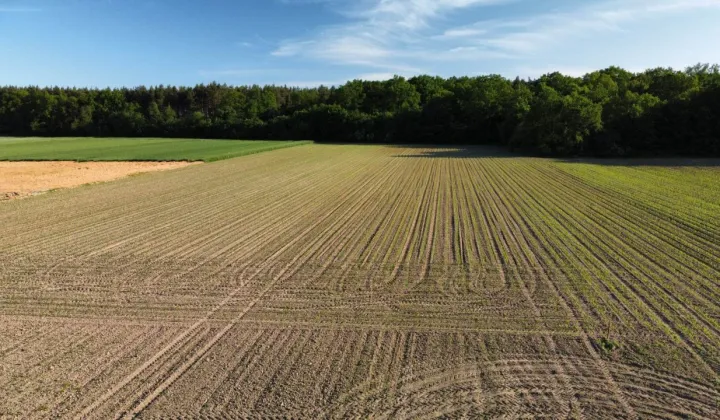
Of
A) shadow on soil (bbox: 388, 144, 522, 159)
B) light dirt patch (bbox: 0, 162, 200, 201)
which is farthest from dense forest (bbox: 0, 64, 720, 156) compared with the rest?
light dirt patch (bbox: 0, 162, 200, 201)

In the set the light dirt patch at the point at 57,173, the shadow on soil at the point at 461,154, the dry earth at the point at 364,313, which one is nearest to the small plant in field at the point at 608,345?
the dry earth at the point at 364,313

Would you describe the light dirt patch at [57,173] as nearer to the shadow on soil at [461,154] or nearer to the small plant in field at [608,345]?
the shadow on soil at [461,154]

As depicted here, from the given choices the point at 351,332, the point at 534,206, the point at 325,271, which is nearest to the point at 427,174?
the point at 534,206

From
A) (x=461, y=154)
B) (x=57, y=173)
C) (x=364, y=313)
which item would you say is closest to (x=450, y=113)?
(x=461, y=154)

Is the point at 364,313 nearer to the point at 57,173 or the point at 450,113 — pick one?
the point at 57,173

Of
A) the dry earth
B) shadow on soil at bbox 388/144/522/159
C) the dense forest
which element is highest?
the dense forest

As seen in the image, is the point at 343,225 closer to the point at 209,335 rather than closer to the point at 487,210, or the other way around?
the point at 487,210

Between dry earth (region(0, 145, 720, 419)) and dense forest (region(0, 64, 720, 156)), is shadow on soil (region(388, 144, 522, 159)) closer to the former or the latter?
dense forest (region(0, 64, 720, 156))
